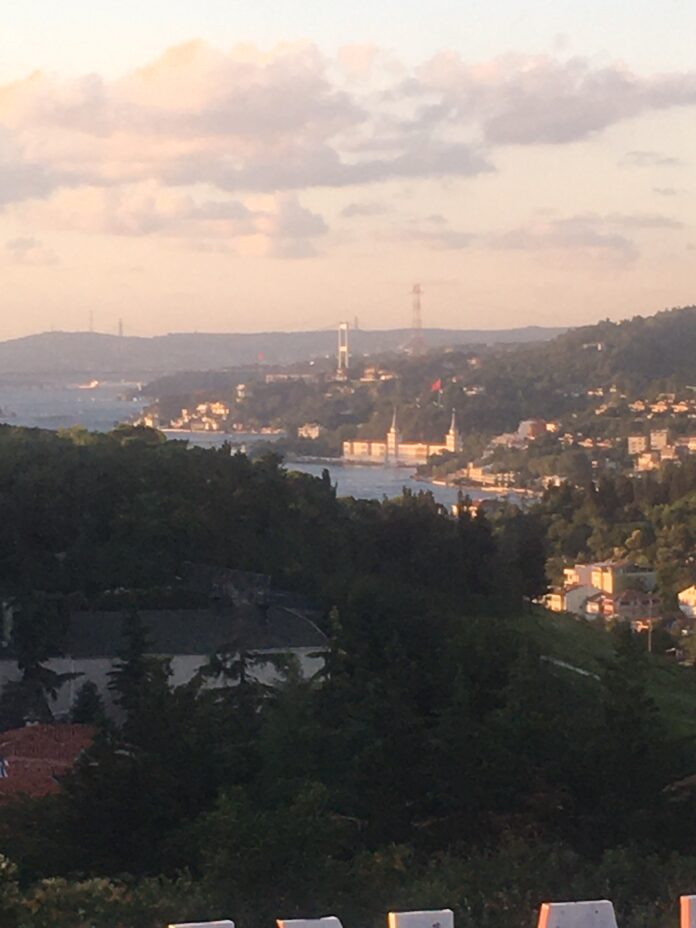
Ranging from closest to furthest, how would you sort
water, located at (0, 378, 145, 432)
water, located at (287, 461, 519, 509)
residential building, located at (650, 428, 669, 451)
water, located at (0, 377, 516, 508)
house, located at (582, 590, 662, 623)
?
house, located at (582, 590, 662, 623)
water, located at (287, 461, 519, 509)
water, located at (0, 377, 516, 508)
water, located at (0, 378, 145, 432)
residential building, located at (650, 428, 669, 451)

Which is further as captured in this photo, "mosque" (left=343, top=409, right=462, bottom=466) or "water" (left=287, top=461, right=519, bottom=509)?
"mosque" (left=343, top=409, right=462, bottom=466)

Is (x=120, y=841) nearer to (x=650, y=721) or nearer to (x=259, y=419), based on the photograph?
(x=650, y=721)

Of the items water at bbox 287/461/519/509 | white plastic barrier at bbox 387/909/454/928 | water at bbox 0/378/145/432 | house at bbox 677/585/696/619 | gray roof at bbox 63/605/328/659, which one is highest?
water at bbox 0/378/145/432

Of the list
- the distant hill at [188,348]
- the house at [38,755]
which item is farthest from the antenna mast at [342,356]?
the house at [38,755]

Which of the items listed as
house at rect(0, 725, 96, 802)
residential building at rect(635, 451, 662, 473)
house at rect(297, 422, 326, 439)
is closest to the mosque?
house at rect(297, 422, 326, 439)

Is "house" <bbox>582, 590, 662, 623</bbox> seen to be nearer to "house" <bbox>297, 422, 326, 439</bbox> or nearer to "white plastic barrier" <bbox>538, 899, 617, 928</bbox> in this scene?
"white plastic barrier" <bbox>538, 899, 617, 928</bbox>

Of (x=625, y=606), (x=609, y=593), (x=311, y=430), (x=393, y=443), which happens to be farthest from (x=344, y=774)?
(x=311, y=430)

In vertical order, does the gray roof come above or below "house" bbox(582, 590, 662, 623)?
above

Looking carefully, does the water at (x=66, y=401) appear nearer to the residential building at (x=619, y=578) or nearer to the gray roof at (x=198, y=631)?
the residential building at (x=619, y=578)
